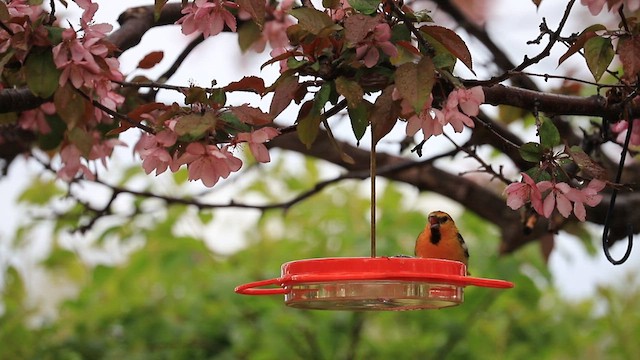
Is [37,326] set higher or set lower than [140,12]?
lower

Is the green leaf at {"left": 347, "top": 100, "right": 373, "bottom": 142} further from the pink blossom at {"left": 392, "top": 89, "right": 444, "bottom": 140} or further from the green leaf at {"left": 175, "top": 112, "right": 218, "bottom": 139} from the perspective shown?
the green leaf at {"left": 175, "top": 112, "right": 218, "bottom": 139}

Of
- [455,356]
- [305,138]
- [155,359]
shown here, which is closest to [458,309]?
[455,356]

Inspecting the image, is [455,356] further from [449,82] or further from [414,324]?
[449,82]

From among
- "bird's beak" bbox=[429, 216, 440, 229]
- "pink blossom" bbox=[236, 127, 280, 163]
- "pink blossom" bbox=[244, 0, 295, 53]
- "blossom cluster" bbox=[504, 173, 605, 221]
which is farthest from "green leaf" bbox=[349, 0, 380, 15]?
"pink blossom" bbox=[244, 0, 295, 53]

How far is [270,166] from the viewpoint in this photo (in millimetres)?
4008

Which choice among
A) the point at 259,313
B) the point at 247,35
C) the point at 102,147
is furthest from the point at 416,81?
the point at 259,313

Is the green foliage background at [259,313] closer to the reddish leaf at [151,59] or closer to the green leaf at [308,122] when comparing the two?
the reddish leaf at [151,59]

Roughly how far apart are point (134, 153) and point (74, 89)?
1.77ft

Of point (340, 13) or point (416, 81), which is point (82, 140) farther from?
point (416, 81)

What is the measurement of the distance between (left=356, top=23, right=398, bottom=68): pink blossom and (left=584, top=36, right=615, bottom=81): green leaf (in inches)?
11.3

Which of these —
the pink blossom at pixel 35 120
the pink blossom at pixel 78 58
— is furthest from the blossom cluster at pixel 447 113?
the pink blossom at pixel 35 120

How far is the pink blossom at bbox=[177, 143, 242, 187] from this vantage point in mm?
1275

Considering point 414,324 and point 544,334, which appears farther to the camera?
point 414,324

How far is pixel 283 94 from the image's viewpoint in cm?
128
